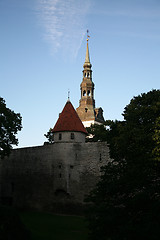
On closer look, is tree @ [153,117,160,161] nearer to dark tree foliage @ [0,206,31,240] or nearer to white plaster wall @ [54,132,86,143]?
dark tree foliage @ [0,206,31,240]

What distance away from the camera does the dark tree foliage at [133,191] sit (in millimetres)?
13328

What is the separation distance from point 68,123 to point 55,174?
5762mm

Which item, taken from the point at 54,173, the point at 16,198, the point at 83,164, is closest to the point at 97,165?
the point at 83,164

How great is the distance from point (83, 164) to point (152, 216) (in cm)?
1770

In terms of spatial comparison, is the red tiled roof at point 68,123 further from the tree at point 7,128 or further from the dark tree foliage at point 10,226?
the dark tree foliage at point 10,226

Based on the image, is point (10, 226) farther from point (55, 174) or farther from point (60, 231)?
point (55, 174)

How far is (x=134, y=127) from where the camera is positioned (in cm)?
1934

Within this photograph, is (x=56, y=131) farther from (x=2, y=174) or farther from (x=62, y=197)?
(x=2, y=174)

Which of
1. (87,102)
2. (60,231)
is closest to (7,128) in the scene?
(60,231)

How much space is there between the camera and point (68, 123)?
33.0 m

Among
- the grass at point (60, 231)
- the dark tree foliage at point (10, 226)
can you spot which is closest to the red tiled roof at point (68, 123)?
the grass at point (60, 231)

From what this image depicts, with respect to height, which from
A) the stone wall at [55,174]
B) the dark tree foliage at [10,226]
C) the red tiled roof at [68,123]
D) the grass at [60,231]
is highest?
the red tiled roof at [68,123]

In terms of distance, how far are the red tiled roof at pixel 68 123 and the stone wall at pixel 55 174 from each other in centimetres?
179

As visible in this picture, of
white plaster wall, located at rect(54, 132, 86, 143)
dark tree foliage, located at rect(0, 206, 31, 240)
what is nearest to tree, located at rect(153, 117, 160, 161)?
dark tree foliage, located at rect(0, 206, 31, 240)
